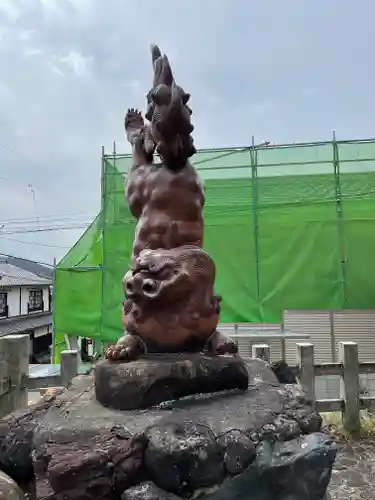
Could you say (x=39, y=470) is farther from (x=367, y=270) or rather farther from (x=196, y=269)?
(x=367, y=270)

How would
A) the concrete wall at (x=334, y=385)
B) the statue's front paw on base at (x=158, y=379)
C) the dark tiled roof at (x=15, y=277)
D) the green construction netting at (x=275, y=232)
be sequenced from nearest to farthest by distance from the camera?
1. the statue's front paw on base at (x=158, y=379)
2. the concrete wall at (x=334, y=385)
3. the green construction netting at (x=275, y=232)
4. the dark tiled roof at (x=15, y=277)

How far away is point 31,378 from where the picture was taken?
4.63m

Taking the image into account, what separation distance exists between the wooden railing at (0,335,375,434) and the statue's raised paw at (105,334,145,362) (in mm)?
2338

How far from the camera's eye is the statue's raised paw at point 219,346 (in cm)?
249

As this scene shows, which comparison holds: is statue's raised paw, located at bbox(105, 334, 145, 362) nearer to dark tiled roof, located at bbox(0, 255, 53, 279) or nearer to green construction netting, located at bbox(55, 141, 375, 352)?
green construction netting, located at bbox(55, 141, 375, 352)

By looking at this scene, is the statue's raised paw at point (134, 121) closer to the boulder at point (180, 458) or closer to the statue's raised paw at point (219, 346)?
the statue's raised paw at point (219, 346)

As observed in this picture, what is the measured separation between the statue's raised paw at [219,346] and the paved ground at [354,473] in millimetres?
1785

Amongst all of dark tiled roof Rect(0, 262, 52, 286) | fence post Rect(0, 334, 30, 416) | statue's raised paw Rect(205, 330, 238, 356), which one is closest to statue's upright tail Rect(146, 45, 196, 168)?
statue's raised paw Rect(205, 330, 238, 356)

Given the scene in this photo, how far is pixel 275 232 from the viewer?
673 cm

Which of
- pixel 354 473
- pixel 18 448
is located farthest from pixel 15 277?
pixel 18 448

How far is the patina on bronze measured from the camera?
7.87 feet

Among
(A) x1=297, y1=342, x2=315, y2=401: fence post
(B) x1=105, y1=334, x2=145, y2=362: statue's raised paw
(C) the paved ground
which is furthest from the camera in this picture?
(A) x1=297, y1=342, x2=315, y2=401: fence post

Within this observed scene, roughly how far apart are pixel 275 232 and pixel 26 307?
12.9 metres

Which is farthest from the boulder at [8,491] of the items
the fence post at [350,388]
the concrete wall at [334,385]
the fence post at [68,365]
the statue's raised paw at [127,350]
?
→ the concrete wall at [334,385]
